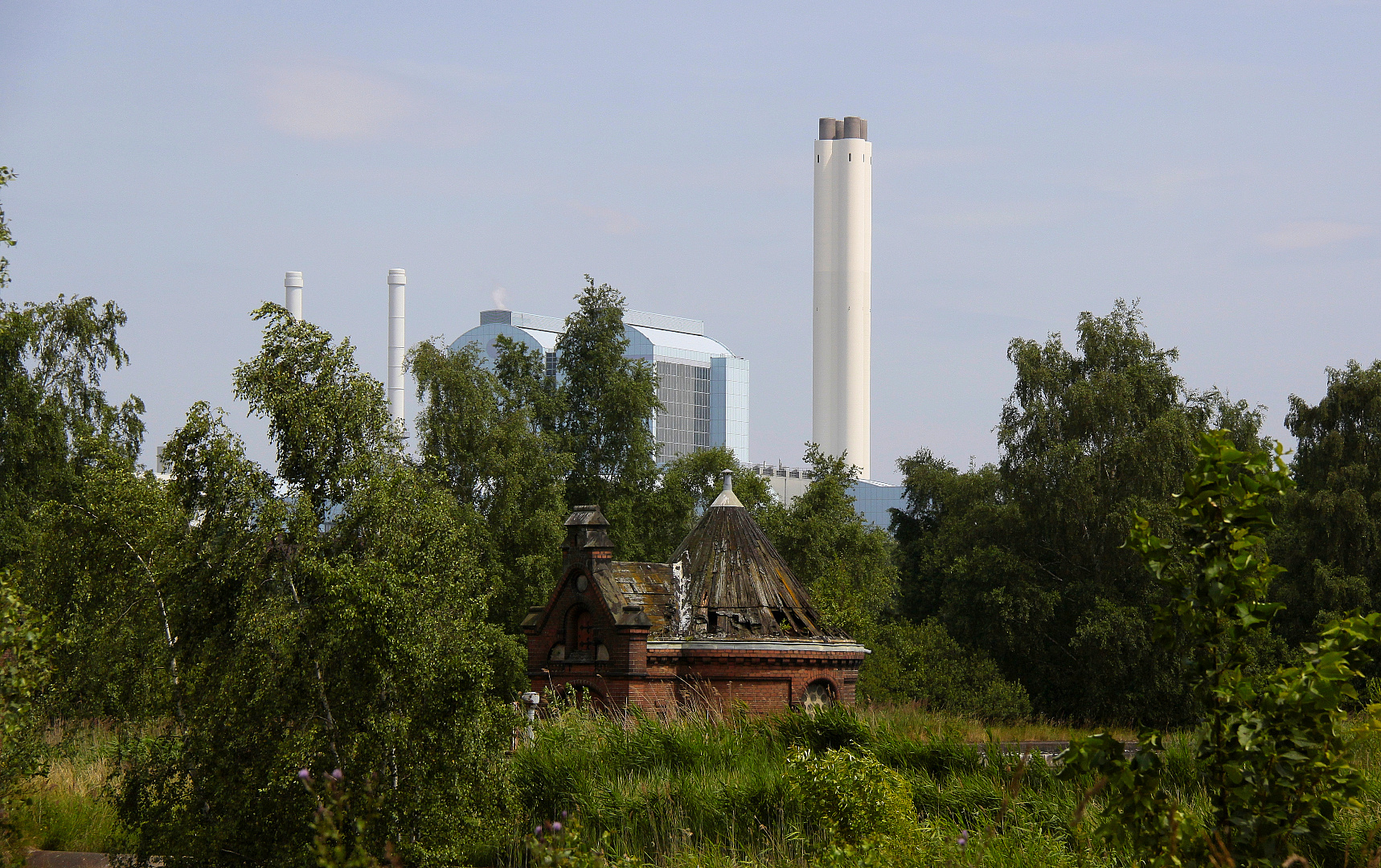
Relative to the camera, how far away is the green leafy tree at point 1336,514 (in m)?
38.8

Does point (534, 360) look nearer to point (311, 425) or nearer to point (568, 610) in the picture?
point (568, 610)

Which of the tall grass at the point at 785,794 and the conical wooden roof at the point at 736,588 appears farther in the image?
the conical wooden roof at the point at 736,588

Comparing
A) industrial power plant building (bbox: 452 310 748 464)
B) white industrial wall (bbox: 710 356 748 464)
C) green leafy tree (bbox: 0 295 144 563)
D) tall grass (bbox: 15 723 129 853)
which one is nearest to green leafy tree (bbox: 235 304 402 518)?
tall grass (bbox: 15 723 129 853)

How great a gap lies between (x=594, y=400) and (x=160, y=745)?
36183 mm

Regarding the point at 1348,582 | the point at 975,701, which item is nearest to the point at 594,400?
the point at 975,701

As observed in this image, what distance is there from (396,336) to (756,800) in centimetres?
8306

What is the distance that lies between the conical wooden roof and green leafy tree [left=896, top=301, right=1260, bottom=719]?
53.2ft

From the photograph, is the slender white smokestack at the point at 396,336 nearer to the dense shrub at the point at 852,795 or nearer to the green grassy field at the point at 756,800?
the green grassy field at the point at 756,800

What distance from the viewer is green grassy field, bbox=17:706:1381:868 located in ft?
31.1

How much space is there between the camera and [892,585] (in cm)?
4722

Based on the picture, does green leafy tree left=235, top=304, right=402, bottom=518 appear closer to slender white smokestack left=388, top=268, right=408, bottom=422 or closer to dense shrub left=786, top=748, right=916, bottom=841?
dense shrub left=786, top=748, right=916, bottom=841

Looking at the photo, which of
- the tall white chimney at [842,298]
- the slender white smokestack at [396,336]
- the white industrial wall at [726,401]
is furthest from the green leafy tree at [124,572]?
the white industrial wall at [726,401]

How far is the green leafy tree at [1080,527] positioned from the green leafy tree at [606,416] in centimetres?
1141

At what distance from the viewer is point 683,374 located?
114 metres
